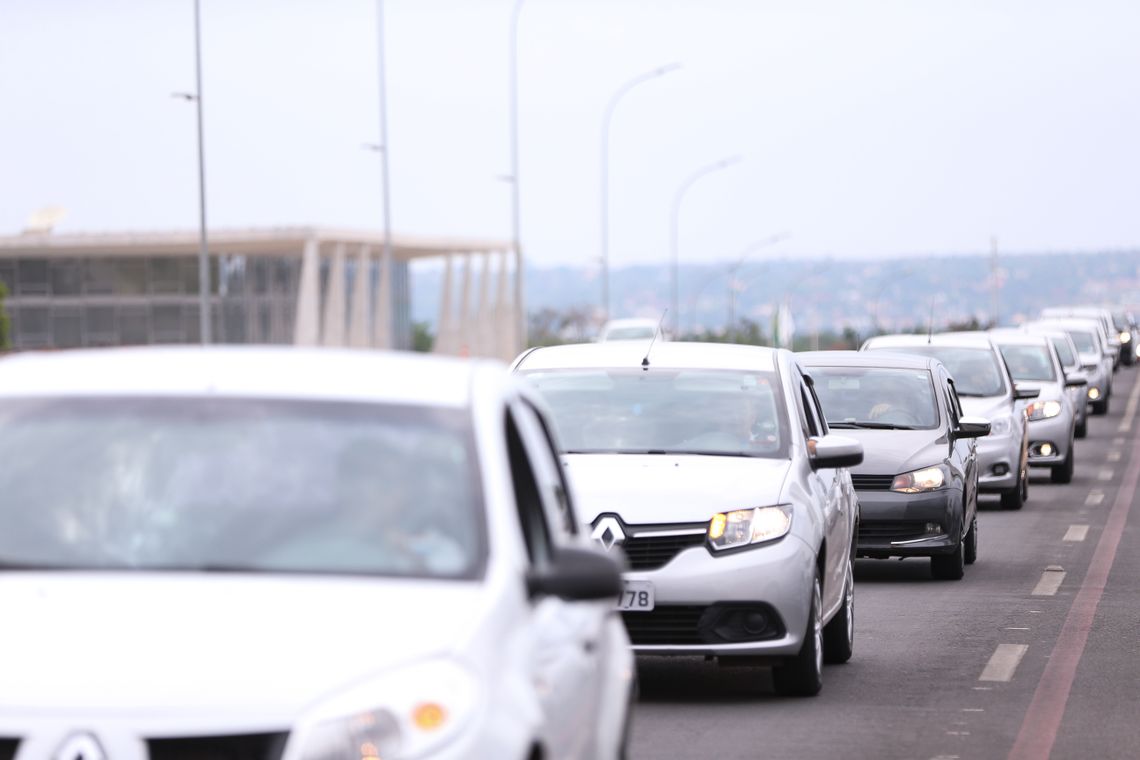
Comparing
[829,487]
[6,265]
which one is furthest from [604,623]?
[6,265]

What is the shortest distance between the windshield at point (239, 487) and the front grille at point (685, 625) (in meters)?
4.47

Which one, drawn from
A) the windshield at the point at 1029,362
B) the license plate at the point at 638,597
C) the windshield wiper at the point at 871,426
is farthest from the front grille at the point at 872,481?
the windshield at the point at 1029,362

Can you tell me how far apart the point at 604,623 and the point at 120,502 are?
135 centimetres

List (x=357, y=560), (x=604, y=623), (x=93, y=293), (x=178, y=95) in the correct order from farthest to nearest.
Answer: (x=93, y=293)
(x=178, y=95)
(x=604, y=623)
(x=357, y=560)

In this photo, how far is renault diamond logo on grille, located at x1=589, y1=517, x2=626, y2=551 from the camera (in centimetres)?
966

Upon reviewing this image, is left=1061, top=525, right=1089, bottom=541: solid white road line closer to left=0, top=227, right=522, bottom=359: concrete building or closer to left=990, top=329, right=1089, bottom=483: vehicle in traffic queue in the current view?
left=990, top=329, right=1089, bottom=483: vehicle in traffic queue

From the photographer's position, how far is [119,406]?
5277 millimetres

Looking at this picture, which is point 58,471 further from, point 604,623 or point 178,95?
point 178,95

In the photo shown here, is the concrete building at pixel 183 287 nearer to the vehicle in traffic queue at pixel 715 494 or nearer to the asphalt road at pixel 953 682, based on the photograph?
the asphalt road at pixel 953 682

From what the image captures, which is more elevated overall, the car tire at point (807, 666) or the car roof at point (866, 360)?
the car roof at point (866, 360)

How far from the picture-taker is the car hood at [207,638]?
4.20m

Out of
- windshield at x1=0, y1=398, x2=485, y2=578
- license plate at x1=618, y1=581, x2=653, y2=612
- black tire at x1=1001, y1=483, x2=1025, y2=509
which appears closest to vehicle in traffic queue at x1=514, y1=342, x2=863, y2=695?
license plate at x1=618, y1=581, x2=653, y2=612

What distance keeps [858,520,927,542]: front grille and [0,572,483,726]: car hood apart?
10.8m

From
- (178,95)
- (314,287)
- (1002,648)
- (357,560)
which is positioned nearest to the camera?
(357,560)
